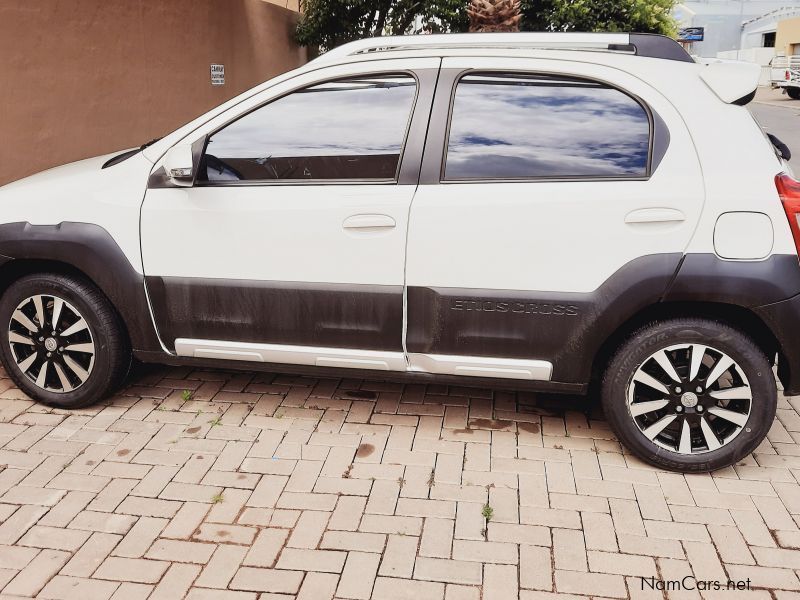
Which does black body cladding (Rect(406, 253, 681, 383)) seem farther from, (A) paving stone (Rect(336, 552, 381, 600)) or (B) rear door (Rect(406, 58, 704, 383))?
(A) paving stone (Rect(336, 552, 381, 600))

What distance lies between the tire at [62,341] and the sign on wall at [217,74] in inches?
247

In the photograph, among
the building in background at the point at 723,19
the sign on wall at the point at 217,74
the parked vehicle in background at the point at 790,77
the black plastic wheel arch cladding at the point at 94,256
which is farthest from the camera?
the building in background at the point at 723,19

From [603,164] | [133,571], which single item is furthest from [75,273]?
[603,164]

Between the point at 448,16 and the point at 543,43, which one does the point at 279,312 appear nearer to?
the point at 543,43

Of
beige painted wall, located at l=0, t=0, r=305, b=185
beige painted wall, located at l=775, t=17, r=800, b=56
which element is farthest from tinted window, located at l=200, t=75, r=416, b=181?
beige painted wall, located at l=775, t=17, r=800, b=56

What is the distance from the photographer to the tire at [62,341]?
150 inches

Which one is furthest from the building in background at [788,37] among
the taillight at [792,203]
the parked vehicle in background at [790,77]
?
the taillight at [792,203]

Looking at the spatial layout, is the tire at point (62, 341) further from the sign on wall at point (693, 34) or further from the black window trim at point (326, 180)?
the sign on wall at point (693, 34)

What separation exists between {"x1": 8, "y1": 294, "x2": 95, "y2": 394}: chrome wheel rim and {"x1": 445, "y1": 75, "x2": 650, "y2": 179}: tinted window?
6.66ft

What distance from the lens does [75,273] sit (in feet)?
12.7

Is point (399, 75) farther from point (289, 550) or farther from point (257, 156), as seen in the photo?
point (289, 550)

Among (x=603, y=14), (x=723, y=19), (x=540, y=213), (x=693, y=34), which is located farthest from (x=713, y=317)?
(x=723, y=19)

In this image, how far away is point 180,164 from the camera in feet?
11.6

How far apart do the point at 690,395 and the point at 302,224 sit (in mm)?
1883
